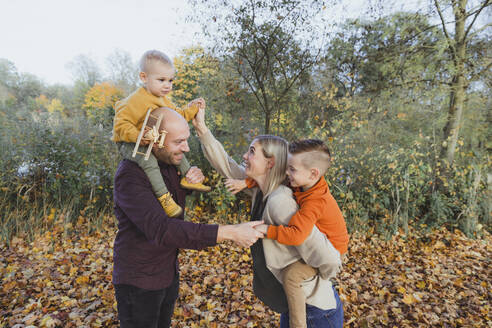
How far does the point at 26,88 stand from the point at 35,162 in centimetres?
4360

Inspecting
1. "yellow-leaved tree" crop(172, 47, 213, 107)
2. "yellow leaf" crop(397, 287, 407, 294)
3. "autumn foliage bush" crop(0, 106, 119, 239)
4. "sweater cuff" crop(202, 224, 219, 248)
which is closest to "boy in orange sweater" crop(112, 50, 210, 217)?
"sweater cuff" crop(202, 224, 219, 248)

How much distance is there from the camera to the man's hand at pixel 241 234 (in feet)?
4.56

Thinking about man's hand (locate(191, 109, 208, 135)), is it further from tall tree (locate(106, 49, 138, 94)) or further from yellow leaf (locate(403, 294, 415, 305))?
tall tree (locate(106, 49, 138, 94))

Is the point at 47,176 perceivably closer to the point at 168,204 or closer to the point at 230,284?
the point at 230,284

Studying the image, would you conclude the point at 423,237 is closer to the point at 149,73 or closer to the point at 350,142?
the point at 350,142

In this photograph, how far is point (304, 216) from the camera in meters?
1.41

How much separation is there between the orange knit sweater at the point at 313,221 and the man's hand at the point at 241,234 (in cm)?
9

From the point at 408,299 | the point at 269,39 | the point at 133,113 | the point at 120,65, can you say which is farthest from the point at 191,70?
the point at 120,65

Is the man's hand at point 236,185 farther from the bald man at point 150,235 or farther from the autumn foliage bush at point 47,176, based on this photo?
the autumn foliage bush at point 47,176

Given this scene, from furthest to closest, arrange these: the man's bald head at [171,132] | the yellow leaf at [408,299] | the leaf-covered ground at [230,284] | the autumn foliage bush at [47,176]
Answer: the autumn foliage bush at [47,176] < the yellow leaf at [408,299] < the leaf-covered ground at [230,284] < the man's bald head at [171,132]

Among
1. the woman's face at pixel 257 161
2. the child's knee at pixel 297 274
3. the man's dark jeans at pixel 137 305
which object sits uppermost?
the woman's face at pixel 257 161

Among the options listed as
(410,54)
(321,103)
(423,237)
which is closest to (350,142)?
(321,103)

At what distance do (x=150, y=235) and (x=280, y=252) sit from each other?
74 cm

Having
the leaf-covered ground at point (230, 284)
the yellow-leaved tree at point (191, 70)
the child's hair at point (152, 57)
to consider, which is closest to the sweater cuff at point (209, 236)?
the child's hair at point (152, 57)
